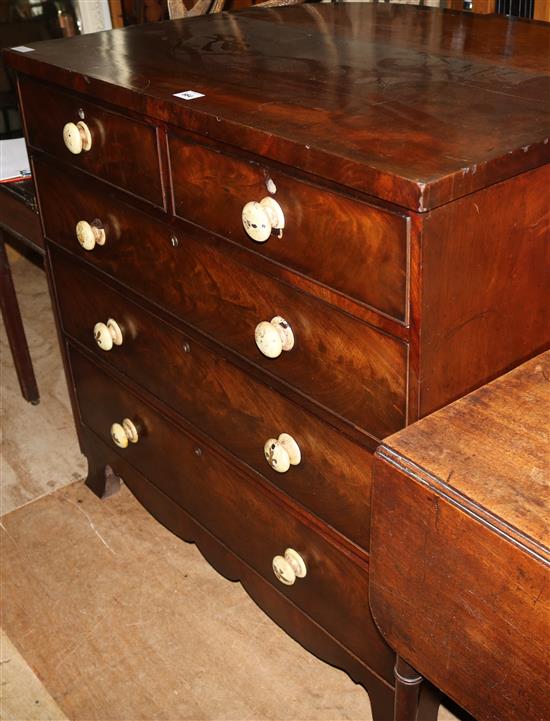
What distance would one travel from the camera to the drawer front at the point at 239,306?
1067 millimetres

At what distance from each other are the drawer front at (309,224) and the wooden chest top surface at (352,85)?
0.14 feet

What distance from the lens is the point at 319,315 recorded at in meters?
1.11

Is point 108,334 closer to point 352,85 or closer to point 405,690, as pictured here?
point 352,85

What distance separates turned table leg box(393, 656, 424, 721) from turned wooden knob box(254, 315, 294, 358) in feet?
1.41

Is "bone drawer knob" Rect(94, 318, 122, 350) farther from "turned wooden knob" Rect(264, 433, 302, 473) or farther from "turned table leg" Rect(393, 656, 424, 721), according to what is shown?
"turned table leg" Rect(393, 656, 424, 721)

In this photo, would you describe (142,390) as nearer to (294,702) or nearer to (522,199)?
(294,702)

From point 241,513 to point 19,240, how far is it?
1.01 m

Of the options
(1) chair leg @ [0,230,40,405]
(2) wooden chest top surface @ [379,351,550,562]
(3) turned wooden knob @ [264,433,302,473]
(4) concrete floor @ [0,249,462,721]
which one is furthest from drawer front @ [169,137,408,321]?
(1) chair leg @ [0,230,40,405]

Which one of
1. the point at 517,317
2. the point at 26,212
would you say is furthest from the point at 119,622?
the point at 517,317

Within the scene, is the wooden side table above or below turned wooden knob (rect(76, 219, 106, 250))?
below

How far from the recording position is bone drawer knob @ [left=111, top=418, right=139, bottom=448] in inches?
66.4

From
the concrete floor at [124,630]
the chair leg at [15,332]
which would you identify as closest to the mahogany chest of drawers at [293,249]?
the concrete floor at [124,630]

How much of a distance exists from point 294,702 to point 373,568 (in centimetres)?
61

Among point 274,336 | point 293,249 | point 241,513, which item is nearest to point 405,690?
point 241,513
